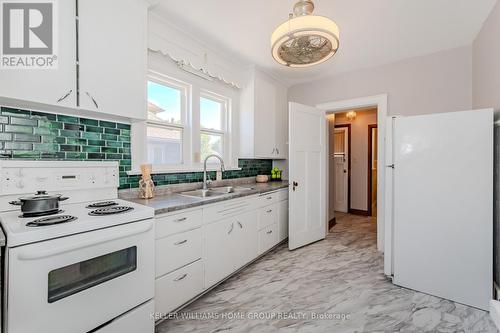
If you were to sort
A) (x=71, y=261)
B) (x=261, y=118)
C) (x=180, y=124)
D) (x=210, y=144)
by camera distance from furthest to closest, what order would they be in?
(x=261, y=118)
(x=210, y=144)
(x=180, y=124)
(x=71, y=261)

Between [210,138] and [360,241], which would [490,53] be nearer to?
[360,241]

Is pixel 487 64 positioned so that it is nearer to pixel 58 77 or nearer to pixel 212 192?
pixel 212 192

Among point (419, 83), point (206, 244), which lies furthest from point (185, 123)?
point (419, 83)

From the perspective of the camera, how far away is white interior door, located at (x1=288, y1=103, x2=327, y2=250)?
→ 10.0ft

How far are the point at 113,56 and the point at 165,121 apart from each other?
2.82 ft

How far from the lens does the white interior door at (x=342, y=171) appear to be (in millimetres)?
5277

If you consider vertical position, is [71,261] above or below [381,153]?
below

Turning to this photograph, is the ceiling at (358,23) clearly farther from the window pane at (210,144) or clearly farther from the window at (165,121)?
the window pane at (210,144)

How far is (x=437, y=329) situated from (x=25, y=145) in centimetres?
311

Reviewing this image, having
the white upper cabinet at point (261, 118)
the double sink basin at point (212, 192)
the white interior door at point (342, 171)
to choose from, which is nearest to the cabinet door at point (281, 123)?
the white upper cabinet at point (261, 118)

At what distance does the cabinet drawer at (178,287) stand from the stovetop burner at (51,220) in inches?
28.4

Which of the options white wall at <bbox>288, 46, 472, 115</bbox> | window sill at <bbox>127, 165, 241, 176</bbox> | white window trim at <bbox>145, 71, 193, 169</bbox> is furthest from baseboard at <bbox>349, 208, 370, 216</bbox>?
white window trim at <bbox>145, 71, 193, 169</bbox>

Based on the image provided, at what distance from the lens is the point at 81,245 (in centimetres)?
112

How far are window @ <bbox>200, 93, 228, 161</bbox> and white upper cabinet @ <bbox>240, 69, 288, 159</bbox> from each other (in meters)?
0.30
